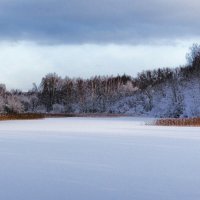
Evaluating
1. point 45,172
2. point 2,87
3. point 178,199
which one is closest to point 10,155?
point 45,172

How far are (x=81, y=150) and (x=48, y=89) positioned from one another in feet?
273

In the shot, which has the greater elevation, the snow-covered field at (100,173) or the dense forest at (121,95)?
the dense forest at (121,95)

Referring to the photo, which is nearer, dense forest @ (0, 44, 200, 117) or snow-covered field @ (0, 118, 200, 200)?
snow-covered field @ (0, 118, 200, 200)

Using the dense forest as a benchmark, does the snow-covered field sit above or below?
below

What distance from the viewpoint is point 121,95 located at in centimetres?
8556

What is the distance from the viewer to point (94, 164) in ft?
31.5

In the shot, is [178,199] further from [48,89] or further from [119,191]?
[48,89]

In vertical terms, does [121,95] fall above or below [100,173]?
above

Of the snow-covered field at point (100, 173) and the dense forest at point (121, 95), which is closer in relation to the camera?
the snow-covered field at point (100, 173)

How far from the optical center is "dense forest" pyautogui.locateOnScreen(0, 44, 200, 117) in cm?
6569

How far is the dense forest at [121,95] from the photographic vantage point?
6569 cm

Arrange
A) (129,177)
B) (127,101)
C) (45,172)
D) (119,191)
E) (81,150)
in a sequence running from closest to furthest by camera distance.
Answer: (119,191), (129,177), (45,172), (81,150), (127,101)

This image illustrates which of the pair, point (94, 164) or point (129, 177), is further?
point (94, 164)

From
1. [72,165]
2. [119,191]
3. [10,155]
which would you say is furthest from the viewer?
[10,155]
